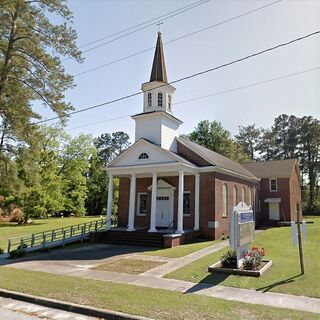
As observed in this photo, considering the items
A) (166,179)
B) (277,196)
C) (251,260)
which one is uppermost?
(166,179)

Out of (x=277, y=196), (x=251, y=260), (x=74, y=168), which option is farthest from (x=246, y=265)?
(x=74, y=168)

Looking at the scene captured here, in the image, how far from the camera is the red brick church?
21.2 metres

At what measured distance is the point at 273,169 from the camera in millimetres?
37750

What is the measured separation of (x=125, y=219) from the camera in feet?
82.7

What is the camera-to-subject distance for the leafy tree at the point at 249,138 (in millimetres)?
76125

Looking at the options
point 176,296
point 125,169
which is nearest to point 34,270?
point 176,296

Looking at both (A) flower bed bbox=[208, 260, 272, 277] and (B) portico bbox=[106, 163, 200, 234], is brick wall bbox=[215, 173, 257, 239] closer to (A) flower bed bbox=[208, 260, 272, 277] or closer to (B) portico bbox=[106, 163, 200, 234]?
(B) portico bbox=[106, 163, 200, 234]

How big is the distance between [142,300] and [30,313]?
2.57 m

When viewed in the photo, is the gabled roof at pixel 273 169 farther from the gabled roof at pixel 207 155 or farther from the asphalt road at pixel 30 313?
the asphalt road at pixel 30 313

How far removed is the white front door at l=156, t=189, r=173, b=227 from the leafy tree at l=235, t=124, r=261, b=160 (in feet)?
183

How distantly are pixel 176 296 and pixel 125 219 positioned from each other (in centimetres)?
1754

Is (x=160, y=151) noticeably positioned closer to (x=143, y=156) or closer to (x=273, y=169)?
(x=143, y=156)

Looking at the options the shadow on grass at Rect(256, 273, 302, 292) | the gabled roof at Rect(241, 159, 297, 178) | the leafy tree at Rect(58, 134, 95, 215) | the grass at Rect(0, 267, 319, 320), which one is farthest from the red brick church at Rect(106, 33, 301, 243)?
the leafy tree at Rect(58, 134, 95, 215)

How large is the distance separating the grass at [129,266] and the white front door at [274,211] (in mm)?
25745
